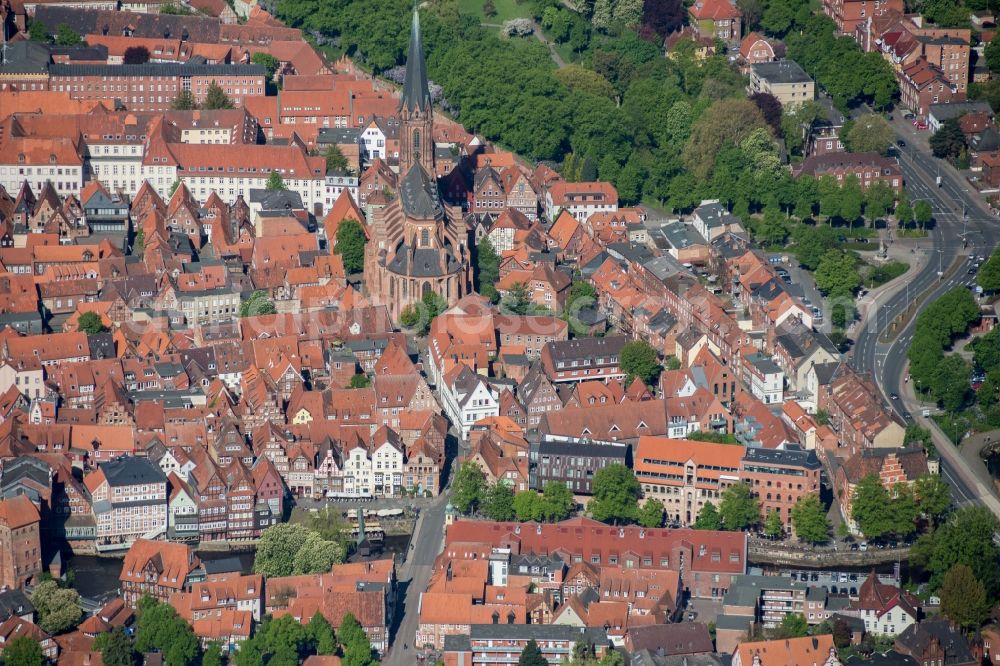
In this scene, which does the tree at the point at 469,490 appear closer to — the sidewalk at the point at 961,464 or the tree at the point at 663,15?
the sidewalk at the point at 961,464

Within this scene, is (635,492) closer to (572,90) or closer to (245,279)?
(245,279)

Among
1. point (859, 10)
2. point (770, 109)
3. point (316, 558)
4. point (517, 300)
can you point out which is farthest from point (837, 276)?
point (316, 558)

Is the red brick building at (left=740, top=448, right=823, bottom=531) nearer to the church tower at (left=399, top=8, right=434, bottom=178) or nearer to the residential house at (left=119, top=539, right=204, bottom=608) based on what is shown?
the residential house at (left=119, top=539, right=204, bottom=608)

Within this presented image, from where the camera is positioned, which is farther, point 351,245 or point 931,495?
point 351,245

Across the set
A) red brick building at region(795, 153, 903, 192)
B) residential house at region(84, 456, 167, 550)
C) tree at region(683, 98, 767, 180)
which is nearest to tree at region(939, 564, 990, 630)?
residential house at region(84, 456, 167, 550)

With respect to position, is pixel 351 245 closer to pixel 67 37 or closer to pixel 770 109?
pixel 67 37

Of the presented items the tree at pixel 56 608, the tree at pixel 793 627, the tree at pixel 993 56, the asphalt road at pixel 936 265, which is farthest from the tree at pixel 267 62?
the tree at pixel 793 627
